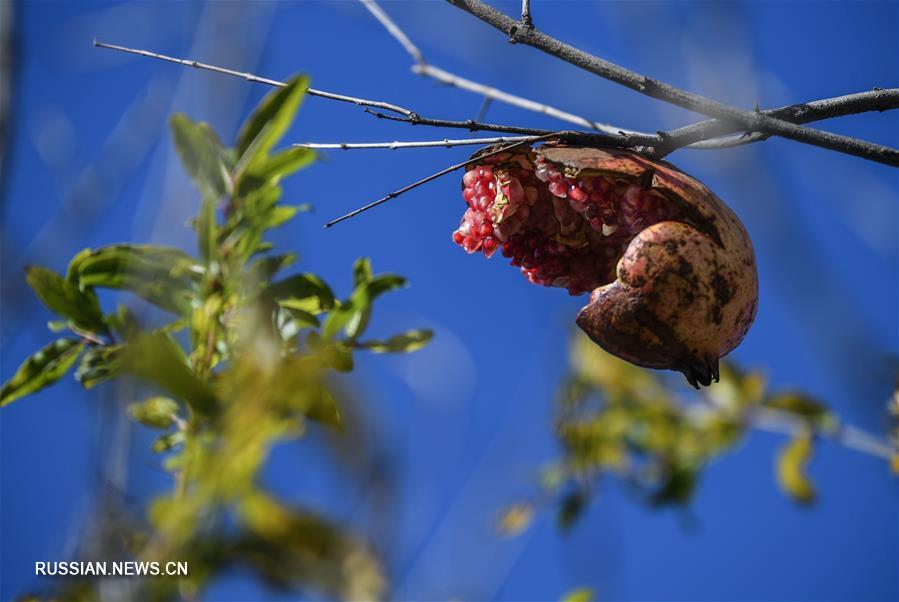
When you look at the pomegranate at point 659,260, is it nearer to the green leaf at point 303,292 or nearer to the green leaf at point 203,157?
the green leaf at point 303,292

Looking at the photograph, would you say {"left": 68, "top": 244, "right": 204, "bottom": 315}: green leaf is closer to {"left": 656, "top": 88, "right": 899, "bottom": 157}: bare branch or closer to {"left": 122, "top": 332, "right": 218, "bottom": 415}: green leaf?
{"left": 122, "top": 332, "right": 218, "bottom": 415}: green leaf

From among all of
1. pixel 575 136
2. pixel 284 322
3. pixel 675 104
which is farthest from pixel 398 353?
pixel 675 104

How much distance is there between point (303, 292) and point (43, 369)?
46 cm

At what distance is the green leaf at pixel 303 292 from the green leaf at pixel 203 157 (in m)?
0.19

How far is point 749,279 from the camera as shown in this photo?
1.43 meters

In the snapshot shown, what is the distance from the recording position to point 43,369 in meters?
1.76

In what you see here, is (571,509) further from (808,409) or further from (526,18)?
(526,18)

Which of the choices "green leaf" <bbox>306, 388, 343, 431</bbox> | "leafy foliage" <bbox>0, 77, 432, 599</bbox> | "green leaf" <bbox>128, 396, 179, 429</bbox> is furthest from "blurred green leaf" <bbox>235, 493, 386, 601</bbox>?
"green leaf" <bbox>128, 396, 179, 429</bbox>

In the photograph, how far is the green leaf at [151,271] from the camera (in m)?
1.71

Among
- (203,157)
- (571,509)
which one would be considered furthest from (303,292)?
(571,509)

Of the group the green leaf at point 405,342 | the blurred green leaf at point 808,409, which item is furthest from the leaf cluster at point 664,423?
the green leaf at point 405,342

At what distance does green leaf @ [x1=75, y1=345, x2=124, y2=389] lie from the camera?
1731 millimetres

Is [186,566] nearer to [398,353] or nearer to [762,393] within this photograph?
[398,353]

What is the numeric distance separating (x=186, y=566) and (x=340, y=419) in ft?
1.34
